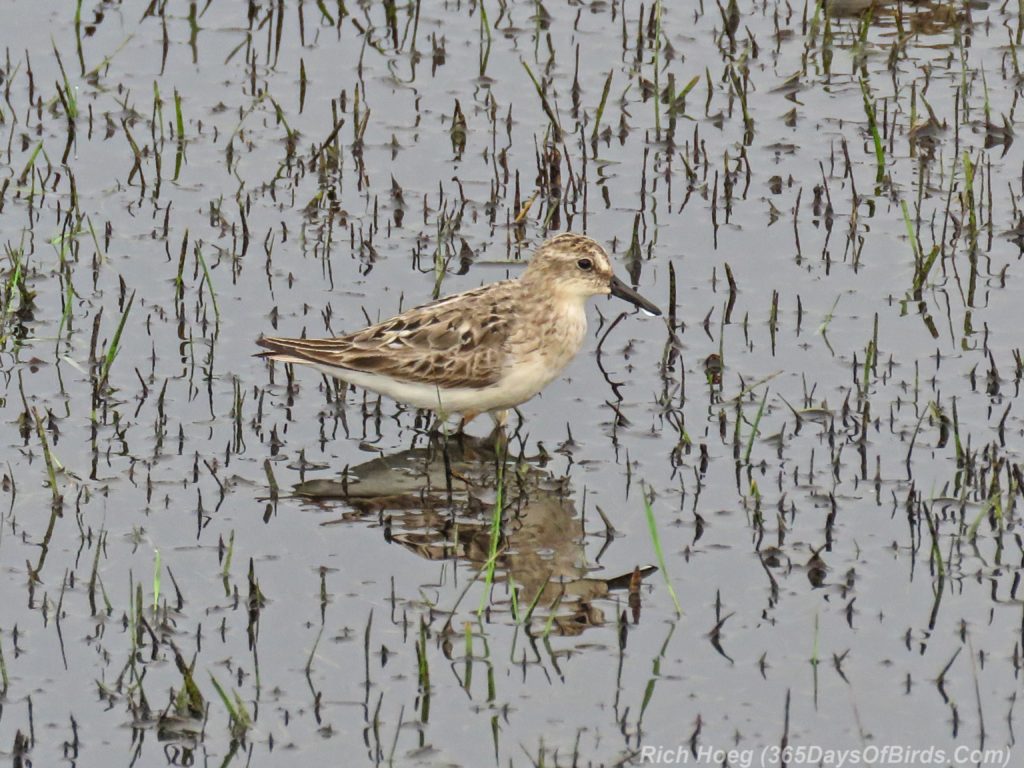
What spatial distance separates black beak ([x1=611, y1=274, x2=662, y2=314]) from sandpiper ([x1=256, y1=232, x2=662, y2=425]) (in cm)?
13

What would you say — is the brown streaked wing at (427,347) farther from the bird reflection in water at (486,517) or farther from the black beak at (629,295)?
the black beak at (629,295)

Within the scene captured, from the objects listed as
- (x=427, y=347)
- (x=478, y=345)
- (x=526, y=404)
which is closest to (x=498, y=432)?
(x=526, y=404)

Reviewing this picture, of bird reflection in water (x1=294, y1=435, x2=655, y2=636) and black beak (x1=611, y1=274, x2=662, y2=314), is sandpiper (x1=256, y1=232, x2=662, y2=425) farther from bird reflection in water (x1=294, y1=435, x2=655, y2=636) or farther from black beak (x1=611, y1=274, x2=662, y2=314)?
bird reflection in water (x1=294, y1=435, x2=655, y2=636)

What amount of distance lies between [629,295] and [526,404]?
974mm

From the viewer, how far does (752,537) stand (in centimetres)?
1038

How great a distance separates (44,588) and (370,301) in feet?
12.8

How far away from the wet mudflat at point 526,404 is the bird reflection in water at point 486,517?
29 millimetres

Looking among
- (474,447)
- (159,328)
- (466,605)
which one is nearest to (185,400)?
(159,328)

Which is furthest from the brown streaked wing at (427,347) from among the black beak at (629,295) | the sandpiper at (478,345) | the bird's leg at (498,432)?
the black beak at (629,295)

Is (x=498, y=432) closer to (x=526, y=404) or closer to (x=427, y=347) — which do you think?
(x=526, y=404)

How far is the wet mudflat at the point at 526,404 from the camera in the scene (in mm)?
8992

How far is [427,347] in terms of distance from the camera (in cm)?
1154

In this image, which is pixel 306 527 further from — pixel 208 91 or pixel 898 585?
pixel 208 91

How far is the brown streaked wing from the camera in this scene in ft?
37.3
